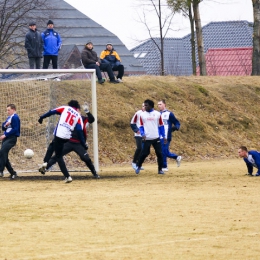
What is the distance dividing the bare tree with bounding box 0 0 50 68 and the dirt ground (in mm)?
16513

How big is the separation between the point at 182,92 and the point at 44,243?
953 inches

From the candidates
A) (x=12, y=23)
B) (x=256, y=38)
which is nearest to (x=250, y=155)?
(x=12, y=23)

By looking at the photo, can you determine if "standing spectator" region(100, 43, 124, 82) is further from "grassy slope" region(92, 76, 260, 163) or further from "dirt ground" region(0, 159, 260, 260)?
"dirt ground" region(0, 159, 260, 260)

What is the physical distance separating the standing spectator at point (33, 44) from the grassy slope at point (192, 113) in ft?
12.9

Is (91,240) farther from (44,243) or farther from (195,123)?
(195,123)

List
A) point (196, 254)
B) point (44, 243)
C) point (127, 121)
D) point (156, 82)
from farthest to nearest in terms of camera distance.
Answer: point (156, 82), point (127, 121), point (44, 243), point (196, 254)

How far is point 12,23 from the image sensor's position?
36062 millimetres

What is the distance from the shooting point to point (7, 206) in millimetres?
14359

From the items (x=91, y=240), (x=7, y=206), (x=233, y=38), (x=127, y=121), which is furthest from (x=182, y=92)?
(x=233, y=38)

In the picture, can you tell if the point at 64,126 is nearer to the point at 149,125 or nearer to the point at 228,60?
the point at 149,125

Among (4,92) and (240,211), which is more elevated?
(4,92)

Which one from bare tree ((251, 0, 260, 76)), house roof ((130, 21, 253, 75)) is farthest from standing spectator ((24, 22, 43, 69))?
house roof ((130, 21, 253, 75))

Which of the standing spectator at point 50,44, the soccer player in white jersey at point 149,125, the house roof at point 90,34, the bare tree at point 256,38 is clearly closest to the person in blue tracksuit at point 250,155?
the soccer player in white jersey at point 149,125

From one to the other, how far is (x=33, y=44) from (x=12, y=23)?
11153 mm
